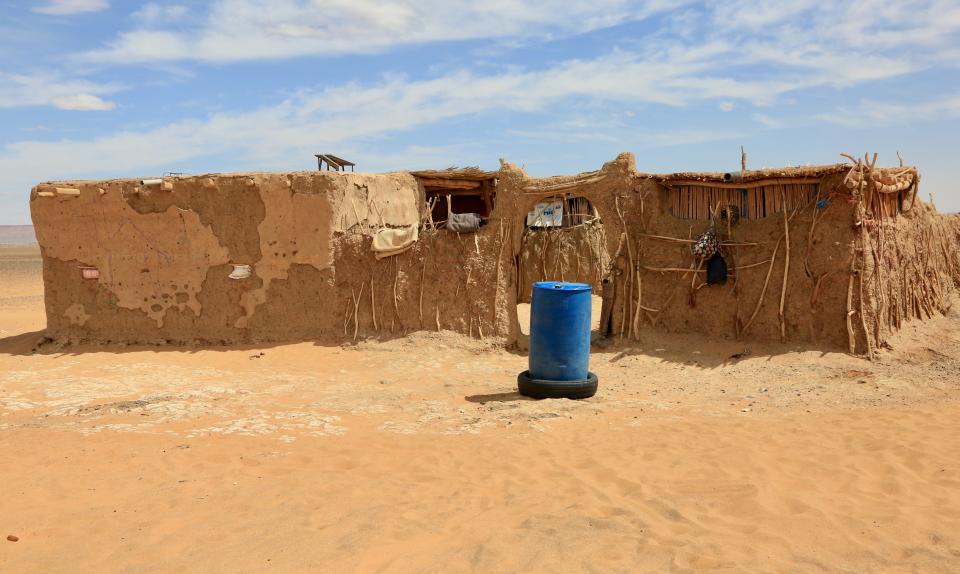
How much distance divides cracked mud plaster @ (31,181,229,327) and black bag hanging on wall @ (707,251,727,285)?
7569 mm

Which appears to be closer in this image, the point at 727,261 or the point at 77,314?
the point at 727,261

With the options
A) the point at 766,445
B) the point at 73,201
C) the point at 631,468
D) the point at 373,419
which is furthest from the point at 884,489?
the point at 73,201

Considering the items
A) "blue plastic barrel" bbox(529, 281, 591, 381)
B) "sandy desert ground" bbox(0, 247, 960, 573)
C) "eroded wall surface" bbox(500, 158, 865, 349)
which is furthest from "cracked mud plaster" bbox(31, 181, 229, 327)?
"blue plastic barrel" bbox(529, 281, 591, 381)

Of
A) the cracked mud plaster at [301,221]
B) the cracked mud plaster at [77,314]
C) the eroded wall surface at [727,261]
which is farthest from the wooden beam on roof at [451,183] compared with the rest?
the cracked mud plaster at [77,314]

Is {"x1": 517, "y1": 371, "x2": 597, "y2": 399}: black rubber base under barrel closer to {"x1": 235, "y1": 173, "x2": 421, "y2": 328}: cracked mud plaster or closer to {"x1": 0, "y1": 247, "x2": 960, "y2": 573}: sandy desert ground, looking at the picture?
{"x1": 0, "y1": 247, "x2": 960, "y2": 573}: sandy desert ground

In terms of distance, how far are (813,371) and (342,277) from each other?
7019 mm

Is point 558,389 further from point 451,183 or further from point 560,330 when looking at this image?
point 451,183

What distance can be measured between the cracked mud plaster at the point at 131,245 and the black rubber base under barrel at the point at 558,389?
5906 millimetres

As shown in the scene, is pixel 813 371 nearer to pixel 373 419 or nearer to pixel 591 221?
pixel 373 419

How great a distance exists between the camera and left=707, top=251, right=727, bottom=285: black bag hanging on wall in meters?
10.0

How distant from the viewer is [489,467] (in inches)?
225

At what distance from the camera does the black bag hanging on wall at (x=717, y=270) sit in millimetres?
10047

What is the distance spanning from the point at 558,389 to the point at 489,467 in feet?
7.61

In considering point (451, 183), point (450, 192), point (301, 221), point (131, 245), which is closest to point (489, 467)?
point (301, 221)
